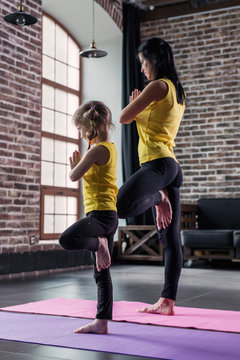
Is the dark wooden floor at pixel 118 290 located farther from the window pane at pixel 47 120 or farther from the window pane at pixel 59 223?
the window pane at pixel 47 120

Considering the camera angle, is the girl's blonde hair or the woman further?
the woman

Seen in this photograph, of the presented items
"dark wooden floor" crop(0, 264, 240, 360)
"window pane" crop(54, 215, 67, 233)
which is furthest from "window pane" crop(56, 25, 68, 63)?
"dark wooden floor" crop(0, 264, 240, 360)

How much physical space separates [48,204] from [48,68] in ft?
5.83

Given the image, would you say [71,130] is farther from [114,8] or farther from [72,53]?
[114,8]

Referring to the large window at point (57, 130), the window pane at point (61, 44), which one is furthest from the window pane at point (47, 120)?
the window pane at point (61, 44)

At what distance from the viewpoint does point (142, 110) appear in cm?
281

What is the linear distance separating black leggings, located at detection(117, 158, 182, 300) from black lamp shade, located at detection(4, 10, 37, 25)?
2.52 meters

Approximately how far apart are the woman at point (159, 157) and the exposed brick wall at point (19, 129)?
2618mm

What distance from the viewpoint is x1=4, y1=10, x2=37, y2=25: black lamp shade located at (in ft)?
15.8

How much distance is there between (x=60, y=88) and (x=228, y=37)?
242 centimetres

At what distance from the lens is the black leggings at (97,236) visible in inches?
94.6

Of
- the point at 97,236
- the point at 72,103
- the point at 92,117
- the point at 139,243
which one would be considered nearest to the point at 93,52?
the point at 72,103

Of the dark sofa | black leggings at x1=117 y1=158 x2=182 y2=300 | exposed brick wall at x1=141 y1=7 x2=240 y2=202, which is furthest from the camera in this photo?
exposed brick wall at x1=141 y1=7 x2=240 y2=202

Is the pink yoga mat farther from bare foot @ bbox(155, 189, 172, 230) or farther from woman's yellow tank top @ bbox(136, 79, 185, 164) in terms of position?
A: woman's yellow tank top @ bbox(136, 79, 185, 164)
